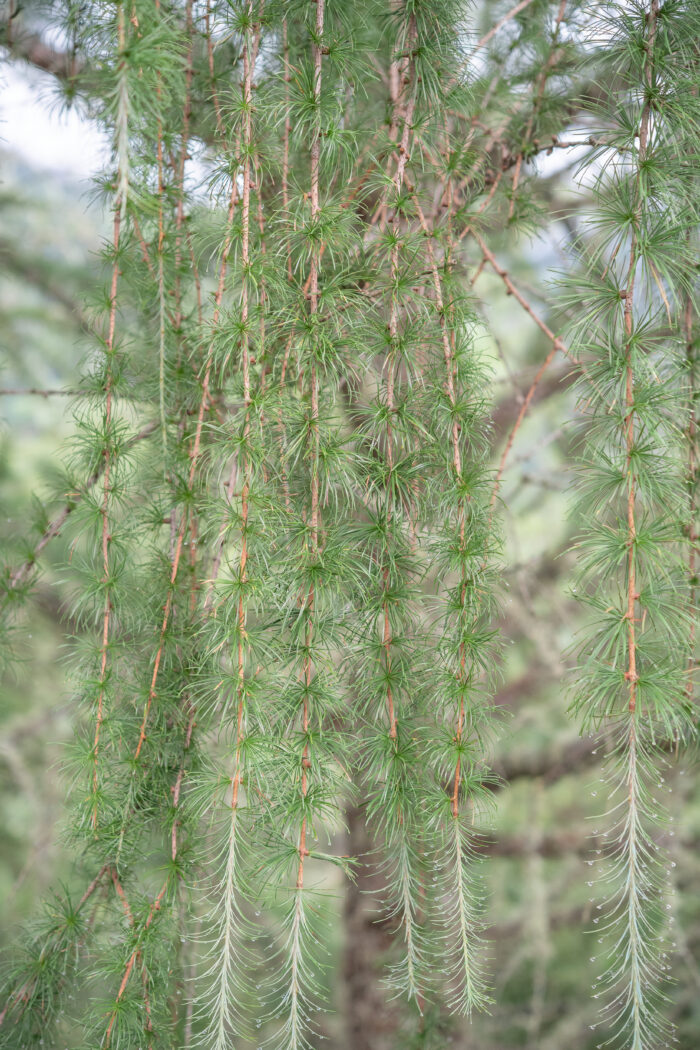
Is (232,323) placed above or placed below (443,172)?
below

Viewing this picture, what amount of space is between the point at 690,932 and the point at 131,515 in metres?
1.62

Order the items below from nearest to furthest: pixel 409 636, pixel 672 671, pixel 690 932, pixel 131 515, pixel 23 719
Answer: pixel 672 671
pixel 409 636
pixel 131 515
pixel 690 932
pixel 23 719

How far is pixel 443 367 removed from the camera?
0.70 metres

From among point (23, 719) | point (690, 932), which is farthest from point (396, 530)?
point (23, 719)

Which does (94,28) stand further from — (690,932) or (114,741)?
(690,932)

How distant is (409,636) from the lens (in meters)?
0.70

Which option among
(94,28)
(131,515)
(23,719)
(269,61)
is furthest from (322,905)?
(23,719)

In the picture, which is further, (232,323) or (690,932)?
(690,932)

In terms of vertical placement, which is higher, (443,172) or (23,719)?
(443,172)

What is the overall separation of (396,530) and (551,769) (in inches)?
52.7

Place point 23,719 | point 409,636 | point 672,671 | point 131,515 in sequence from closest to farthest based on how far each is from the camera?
point 672,671 < point 409,636 < point 131,515 < point 23,719

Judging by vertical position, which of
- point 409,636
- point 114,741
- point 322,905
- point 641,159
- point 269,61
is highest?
point 269,61

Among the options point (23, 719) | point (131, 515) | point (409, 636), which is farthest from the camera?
point (23, 719)

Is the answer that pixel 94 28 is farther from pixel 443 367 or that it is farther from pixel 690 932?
pixel 690 932
